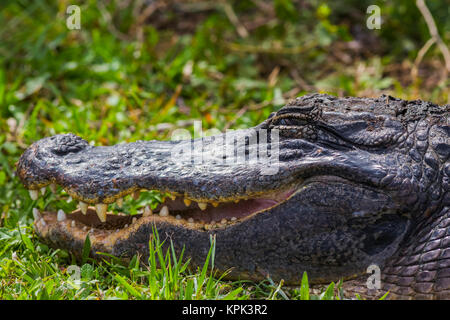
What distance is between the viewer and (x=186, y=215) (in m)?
2.95

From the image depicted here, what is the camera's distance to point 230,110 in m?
5.08

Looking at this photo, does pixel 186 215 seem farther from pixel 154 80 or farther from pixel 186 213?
pixel 154 80

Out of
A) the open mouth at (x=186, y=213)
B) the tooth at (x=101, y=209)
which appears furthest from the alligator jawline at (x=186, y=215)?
the tooth at (x=101, y=209)

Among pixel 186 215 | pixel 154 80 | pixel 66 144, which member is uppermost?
pixel 154 80

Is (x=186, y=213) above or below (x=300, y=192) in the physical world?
below

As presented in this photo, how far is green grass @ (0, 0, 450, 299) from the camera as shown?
9.43 ft

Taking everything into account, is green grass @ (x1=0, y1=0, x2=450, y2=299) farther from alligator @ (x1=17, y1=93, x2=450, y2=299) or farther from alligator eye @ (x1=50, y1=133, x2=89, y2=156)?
alligator eye @ (x1=50, y1=133, x2=89, y2=156)

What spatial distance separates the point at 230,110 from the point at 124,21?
7.48ft

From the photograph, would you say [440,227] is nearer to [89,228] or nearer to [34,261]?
[89,228]

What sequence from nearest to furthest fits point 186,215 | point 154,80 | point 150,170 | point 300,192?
1. point 300,192
2. point 150,170
3. point 186,215
4. point 154,80

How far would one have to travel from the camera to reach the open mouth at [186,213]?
2.75 meters

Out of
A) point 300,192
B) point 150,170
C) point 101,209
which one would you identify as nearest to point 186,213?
point 150,170

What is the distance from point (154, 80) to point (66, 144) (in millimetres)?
2629
